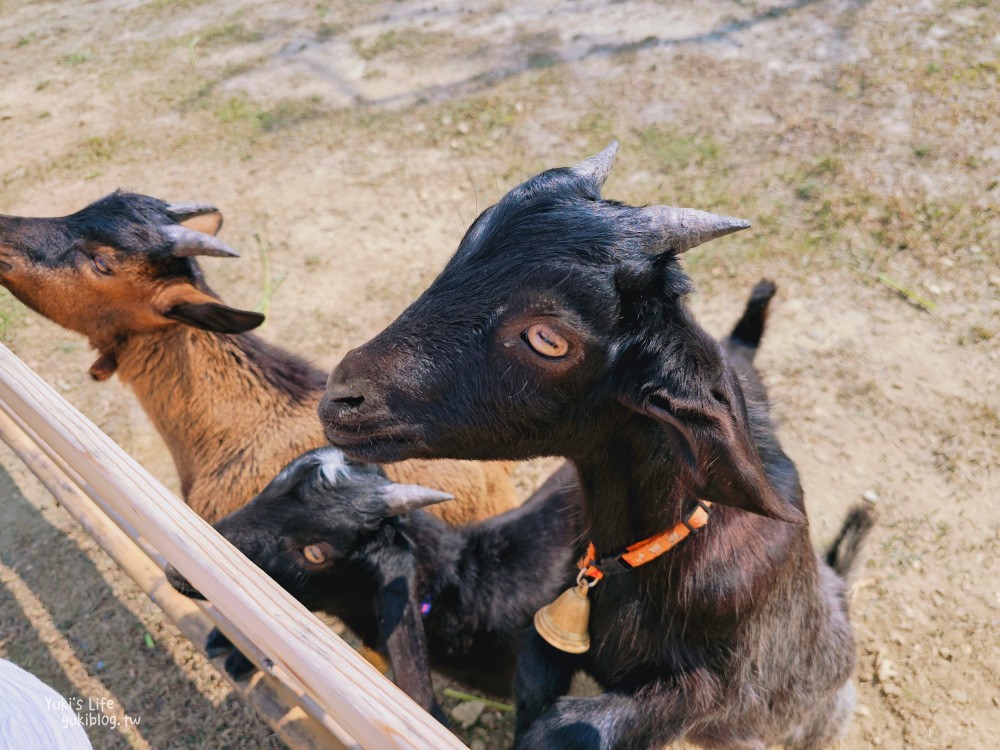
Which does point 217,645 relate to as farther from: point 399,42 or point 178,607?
point 399,42

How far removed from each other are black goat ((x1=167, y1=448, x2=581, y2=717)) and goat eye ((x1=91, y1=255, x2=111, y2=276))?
1.45m

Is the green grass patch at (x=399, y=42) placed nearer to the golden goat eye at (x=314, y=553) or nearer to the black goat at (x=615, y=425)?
the black goat at (x=615, y=425)

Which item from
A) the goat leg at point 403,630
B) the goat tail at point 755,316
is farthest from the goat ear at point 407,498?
the goat tail at point 755,316

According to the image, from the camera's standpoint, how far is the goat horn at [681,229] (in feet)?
6.35

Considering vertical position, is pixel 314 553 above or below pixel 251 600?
below

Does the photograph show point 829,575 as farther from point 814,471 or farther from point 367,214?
point 367,214

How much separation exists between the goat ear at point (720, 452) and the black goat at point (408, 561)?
3.42 ft

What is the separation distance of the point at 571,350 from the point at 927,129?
19.0ft

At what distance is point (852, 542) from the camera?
354 centimetres

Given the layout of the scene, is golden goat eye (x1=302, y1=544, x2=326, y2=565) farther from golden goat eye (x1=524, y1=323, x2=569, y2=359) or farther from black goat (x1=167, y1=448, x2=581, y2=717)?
golden goat eye (x1=524, y1=323, x2=569, y2=359)

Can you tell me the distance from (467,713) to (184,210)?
2978 mm

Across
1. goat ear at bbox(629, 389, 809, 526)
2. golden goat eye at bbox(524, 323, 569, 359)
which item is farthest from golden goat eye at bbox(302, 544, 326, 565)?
goat ear at bbox(629, 389, 809, 526)

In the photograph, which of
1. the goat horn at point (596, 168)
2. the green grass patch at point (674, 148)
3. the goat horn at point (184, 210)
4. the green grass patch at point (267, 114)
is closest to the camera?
the goat horn at point (596, 168)

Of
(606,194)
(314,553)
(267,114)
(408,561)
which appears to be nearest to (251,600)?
(314,553)
